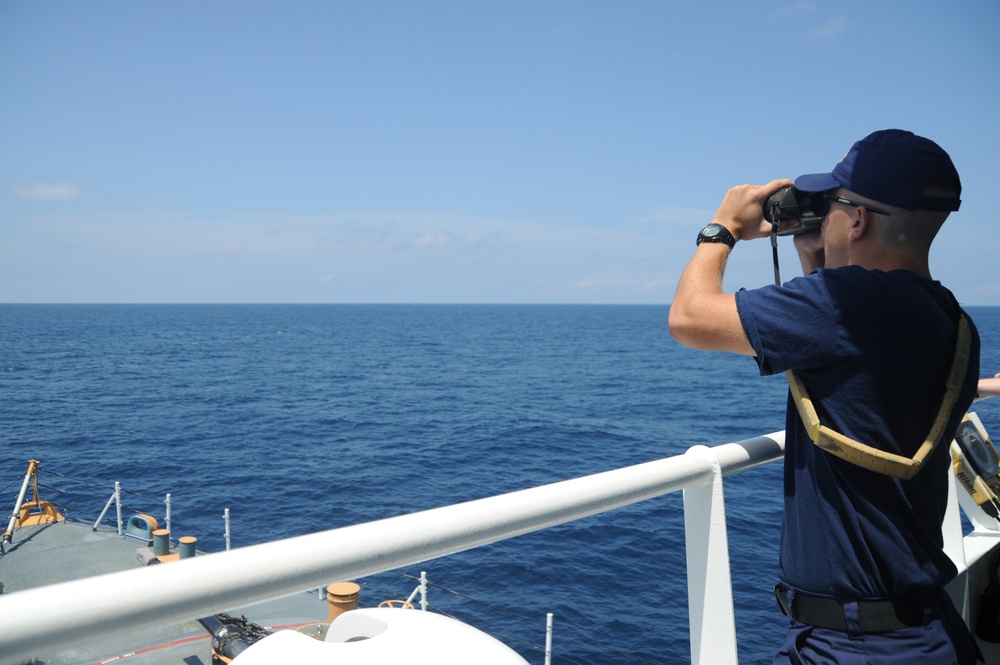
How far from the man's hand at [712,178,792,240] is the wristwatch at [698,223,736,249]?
3 centimetres

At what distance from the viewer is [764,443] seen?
1.87m

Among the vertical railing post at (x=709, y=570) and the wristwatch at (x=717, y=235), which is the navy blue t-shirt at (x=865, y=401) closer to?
the vertical railing post at (x=709, y=570)

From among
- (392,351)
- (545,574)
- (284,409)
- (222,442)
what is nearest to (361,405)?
(284,409)

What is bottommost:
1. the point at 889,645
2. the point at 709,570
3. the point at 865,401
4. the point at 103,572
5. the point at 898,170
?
the point at 103,572

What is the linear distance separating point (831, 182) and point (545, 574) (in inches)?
707

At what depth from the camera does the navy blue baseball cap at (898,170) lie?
1587mm

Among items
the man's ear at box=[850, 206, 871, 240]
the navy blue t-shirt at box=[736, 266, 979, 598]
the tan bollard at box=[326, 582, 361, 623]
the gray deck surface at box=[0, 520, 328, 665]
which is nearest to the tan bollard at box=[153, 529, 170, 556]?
the gray deck surface at box=[0, 520, 328, 665]

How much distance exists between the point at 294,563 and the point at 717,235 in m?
1.31

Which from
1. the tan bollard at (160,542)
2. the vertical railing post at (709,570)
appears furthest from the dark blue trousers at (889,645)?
the tan bollard at (160,542)

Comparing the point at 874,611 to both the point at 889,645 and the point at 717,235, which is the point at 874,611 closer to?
the point at 889,645

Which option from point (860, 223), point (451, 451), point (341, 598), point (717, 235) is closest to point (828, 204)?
point (860, 223)

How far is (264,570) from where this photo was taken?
975 millimetres

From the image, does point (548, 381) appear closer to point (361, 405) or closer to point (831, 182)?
point (361, 405)

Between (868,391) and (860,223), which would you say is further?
(860,223)
